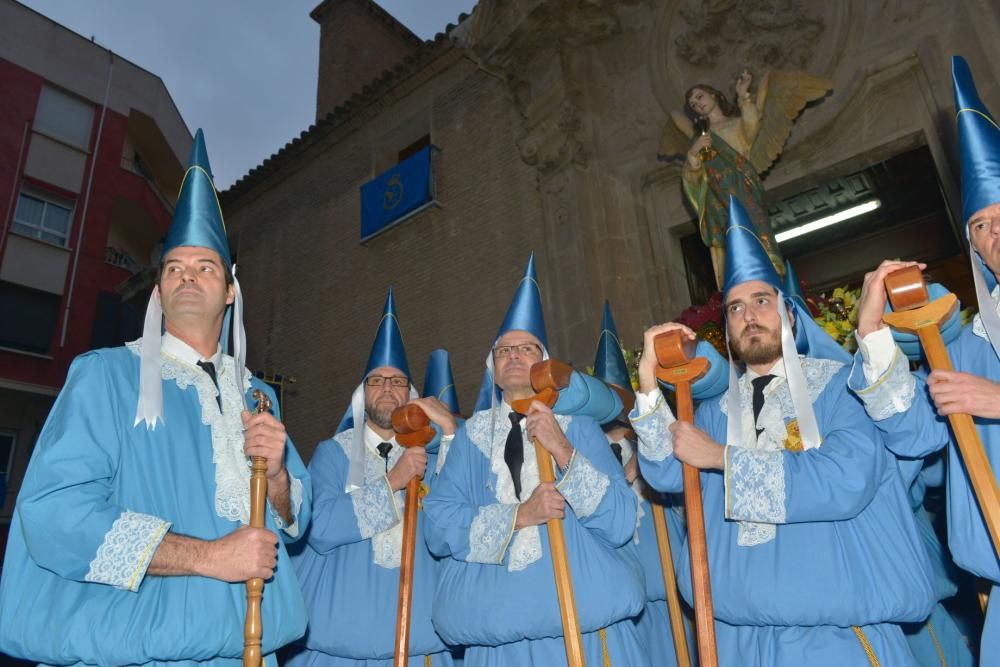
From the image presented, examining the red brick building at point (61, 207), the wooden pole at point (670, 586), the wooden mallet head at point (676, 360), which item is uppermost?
the red brick building at point (61, 207)

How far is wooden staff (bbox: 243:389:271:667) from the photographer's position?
170 cm

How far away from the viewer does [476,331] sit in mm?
8617

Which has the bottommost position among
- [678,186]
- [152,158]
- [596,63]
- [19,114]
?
[678,186]

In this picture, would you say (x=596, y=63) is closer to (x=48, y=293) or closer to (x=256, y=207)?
(x=256, y=207)

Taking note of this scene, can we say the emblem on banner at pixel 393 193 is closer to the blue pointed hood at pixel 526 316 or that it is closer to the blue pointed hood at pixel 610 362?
the blue pointed hood at pixel 610 362

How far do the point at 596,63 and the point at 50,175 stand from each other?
512 inches

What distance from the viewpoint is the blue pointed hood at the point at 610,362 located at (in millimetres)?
4309

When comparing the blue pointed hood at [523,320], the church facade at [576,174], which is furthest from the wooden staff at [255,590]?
the church facade at [576,174]

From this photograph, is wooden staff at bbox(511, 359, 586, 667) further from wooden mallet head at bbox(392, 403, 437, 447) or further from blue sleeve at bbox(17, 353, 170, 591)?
blue sleeve at bbox(17, 353, 170, 591)

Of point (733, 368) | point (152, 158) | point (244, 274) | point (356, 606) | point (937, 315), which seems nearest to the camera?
point (937, 315)

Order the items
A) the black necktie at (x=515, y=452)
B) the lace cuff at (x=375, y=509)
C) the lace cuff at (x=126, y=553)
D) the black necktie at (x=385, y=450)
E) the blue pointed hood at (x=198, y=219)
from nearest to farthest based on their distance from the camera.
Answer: the lace cuff at (x=126, y=553) < the blue pointed hood at (x=198, y=219) < the black necktie at (x=515, y=452) < the lace cuff at (x=375, y=509) < the black necktie at (x=385, y=450)

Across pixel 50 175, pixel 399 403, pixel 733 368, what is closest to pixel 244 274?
pixel 50 175

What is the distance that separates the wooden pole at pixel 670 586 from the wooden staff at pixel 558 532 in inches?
29.4

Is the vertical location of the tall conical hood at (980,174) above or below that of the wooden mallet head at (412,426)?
above
